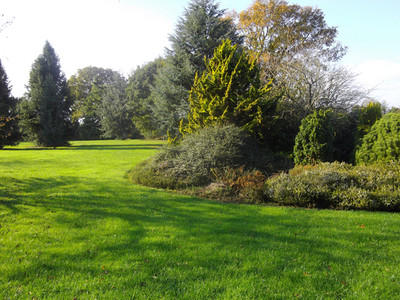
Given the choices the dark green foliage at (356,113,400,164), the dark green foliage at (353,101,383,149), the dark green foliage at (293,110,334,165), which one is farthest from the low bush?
the dark green foliage at (353,101,383,149)

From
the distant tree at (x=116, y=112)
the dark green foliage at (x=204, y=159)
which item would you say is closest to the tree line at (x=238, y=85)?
the dark green foliage at (x=204, y=159)

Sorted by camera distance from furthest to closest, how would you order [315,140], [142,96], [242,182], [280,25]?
[142,96], [280,25], [315,140], [242,182]

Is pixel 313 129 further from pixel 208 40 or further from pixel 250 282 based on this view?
pixel 208 40

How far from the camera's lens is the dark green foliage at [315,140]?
26.7ft

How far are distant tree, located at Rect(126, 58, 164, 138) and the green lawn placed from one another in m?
28.6

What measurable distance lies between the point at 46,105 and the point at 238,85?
21.0 meters

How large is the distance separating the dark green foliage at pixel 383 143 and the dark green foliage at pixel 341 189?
0.57 metres

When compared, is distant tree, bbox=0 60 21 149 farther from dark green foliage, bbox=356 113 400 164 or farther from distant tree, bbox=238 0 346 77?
dark green foliage, bbox=356 113 400 164

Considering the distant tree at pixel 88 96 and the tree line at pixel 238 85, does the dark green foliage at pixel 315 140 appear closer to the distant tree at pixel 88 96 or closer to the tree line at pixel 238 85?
the tree line at pixel 238 85

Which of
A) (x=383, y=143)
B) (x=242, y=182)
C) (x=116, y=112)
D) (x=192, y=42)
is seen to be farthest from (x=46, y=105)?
(x=383, y=143)

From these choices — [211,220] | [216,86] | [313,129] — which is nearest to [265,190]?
[211,220]

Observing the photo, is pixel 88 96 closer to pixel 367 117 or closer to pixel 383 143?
pixel 367 117

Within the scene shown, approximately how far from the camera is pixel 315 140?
8195 millimetres

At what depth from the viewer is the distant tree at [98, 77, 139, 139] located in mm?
30797
